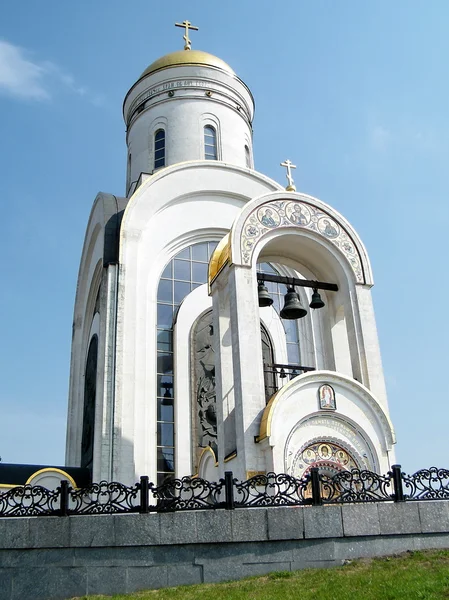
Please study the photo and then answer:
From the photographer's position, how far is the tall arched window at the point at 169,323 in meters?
14.5

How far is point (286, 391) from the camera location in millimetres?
9555

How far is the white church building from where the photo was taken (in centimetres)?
990

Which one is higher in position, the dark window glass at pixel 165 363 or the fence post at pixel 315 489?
the dark window glass at pixel 165 363

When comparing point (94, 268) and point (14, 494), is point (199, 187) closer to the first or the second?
point (94, 268)

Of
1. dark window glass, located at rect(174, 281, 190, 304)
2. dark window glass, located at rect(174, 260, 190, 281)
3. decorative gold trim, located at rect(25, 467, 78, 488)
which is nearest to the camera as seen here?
decorative gold trim, located at rect(25, 467, 78, 488)

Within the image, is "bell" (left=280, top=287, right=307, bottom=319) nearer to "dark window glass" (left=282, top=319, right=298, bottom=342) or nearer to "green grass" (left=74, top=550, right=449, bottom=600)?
"green grass" (left=74, top=550, right=449, bottom=600)

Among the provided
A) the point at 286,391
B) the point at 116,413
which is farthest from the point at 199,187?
the point at 286,391

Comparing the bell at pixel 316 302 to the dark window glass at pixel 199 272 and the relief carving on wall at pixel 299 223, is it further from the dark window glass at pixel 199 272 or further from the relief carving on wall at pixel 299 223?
the dark window glass at pixel 199 272

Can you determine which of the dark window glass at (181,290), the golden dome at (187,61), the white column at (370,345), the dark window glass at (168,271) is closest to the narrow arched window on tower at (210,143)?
the golden dome at (187,61)

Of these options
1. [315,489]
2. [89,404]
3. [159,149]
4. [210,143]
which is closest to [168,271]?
[89,404]

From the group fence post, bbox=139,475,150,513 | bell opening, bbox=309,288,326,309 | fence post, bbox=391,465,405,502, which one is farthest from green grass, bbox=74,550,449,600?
bell opening, bbox=309,288,326,309

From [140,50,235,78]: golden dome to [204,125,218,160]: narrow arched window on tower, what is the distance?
2235 millimetres

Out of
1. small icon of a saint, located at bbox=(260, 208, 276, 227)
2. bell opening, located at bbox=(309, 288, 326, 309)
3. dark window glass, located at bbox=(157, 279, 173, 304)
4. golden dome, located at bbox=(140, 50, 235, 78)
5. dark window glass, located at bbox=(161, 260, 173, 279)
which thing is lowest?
bell opening, located at bbox=(309, 288, 326, 309)

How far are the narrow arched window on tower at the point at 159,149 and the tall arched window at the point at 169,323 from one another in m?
4.13
